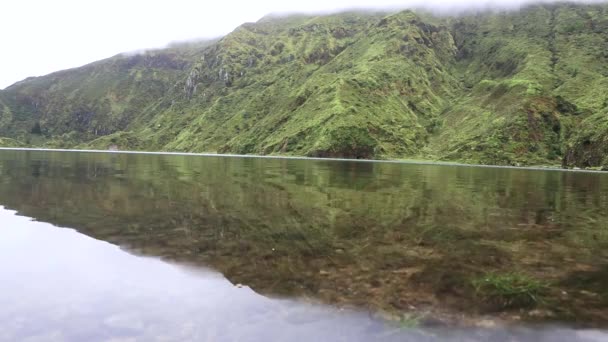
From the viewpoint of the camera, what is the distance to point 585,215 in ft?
107

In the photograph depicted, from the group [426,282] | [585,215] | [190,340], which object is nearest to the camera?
[190,340]

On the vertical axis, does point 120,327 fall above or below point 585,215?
above

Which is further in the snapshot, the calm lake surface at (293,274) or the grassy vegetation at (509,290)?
the grassy vegetation at (509,290)

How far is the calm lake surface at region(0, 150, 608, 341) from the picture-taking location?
36.9 feet

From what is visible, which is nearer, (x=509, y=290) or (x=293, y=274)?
(x=509, y=290)

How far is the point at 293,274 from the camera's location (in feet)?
51.4

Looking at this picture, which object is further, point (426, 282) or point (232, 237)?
point (232, 237)

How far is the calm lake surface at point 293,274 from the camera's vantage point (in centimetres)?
1126

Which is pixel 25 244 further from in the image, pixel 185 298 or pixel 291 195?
pixel 291 195

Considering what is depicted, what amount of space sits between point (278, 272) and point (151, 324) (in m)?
5.48

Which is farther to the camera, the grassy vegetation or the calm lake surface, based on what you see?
the grassy vegetation

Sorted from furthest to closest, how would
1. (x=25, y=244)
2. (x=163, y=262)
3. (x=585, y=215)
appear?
1. (x=585, y=215)
2. (x=25, y=244)
3. (x=163, y=262)

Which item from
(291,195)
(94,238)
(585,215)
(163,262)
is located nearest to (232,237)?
(163,262)

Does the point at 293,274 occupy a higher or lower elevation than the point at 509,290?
higher
